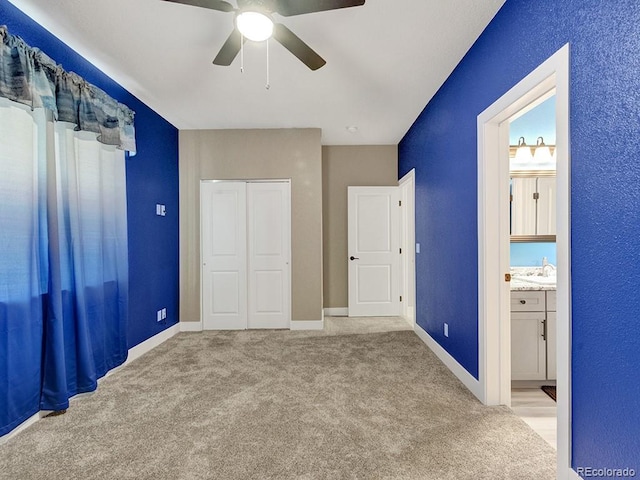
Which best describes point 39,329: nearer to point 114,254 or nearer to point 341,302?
point 114,254

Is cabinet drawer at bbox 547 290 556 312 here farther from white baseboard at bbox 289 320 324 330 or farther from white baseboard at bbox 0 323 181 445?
white baseboard at bbox 0 323 181 445

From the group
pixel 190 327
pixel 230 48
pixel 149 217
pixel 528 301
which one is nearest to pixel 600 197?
pixel 528 301

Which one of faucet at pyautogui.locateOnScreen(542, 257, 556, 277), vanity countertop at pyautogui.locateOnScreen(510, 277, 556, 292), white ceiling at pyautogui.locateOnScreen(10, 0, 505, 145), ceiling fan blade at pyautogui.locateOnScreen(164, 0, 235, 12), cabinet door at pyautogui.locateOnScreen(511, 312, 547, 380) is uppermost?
white ceiling at pyautogui.locateOnScreen(10, 0, 505, 145)

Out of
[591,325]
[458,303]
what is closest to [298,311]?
[458,303]

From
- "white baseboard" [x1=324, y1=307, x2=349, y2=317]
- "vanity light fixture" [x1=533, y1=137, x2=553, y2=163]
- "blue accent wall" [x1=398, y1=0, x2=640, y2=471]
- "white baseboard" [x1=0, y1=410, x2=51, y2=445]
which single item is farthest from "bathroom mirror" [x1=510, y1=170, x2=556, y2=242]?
"white baseboard" [x1=0, y1=410, x2=51, y2=445]

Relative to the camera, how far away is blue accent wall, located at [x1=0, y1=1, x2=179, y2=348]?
11.0 ft

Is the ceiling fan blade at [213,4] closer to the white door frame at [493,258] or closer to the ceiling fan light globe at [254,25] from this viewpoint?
the ceiling fan light globe at [254,25]

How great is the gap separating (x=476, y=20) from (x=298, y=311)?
3.60 m

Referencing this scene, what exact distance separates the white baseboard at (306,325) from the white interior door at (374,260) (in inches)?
35.2

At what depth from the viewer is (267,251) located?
453 centimetres

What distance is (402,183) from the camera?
506 cm

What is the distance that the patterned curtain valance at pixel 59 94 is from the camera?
6.37 feet

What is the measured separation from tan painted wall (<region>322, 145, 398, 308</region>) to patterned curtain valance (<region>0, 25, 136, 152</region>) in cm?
294

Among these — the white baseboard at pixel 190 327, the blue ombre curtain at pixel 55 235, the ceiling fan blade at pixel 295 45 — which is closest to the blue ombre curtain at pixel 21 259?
the blue ombre curtain at pixel 55 235
